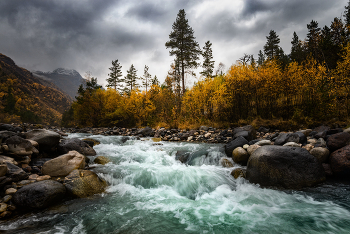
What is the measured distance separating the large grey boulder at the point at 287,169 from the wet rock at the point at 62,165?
5617 millimetres

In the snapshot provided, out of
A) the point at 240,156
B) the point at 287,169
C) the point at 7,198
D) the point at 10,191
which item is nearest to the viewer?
the point at 7,198

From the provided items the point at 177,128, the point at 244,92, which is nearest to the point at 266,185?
the point at 244,92

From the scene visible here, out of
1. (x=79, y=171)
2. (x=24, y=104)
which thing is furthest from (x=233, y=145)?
(x=24, y=104)

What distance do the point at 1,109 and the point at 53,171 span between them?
47840mm

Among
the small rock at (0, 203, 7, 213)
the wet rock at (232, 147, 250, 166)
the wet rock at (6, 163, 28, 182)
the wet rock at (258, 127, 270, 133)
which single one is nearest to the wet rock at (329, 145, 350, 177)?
the wet rock at (232, 147, 250, 166)

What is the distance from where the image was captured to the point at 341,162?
15.3 ft

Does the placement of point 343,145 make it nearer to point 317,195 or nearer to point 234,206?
point 317,195

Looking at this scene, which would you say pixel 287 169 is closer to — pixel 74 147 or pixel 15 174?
pixel 15 174

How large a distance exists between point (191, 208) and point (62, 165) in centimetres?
411

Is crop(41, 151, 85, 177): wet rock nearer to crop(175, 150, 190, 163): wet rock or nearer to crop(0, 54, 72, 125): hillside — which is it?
crop(175, 150, 190, 163): wet rock

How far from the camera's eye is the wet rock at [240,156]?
6.12 m

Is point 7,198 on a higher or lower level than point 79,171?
lower

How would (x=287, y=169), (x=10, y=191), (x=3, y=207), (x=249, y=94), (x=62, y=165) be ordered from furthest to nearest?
(x=249, y=94) < (x=62, y=165) < (x=287, y=169) < (x=10, y=191) < (x=3, y=207)

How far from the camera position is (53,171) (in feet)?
15.4
